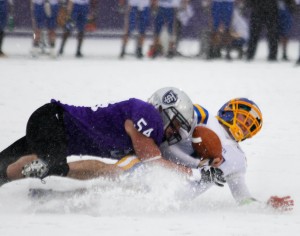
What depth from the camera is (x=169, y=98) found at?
5719 millimetres

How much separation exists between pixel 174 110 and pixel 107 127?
1.58ft

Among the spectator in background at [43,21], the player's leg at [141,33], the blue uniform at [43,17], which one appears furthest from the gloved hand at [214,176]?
the blue uniform at [43,17]

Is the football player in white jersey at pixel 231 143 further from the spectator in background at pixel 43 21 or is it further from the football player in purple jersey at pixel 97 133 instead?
the spectator in background at pixel 43 21

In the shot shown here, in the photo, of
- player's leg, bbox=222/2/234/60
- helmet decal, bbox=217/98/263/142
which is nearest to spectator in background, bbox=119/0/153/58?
player's leg, bbox=222/2/234/60

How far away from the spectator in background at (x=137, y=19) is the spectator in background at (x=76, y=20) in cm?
89

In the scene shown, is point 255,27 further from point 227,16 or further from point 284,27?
point 227,16

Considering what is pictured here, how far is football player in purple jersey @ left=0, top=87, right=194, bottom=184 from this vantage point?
556cm

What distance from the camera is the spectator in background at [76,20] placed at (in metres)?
16.4

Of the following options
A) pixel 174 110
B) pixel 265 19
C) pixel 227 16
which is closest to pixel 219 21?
pixel 227 16

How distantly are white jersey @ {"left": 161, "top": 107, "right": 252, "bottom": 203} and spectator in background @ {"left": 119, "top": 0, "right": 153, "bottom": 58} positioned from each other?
1097 centimetres

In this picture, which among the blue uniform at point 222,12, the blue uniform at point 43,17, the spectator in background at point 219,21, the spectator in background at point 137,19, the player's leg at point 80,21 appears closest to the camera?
the player's leg at point 80,21

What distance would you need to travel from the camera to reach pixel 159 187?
5586mm

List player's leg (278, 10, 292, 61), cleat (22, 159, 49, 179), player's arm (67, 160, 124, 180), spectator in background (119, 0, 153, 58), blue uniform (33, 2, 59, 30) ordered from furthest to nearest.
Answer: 1. player's leg (278, 10, 292, 61)
2. spectator in background (119, 0, 153, 58)
3. blue uniform (33, 2, 59, 30)
4. player's arm (67, 160, 124, 180)
5. cleat (22, 159, 49, 179)

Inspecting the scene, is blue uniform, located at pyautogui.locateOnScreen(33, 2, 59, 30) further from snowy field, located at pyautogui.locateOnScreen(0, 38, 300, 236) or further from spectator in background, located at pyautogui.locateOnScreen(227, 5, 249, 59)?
spectator in background, located at pyautogui.locateOnScreen(227, 5, 249, 59)
